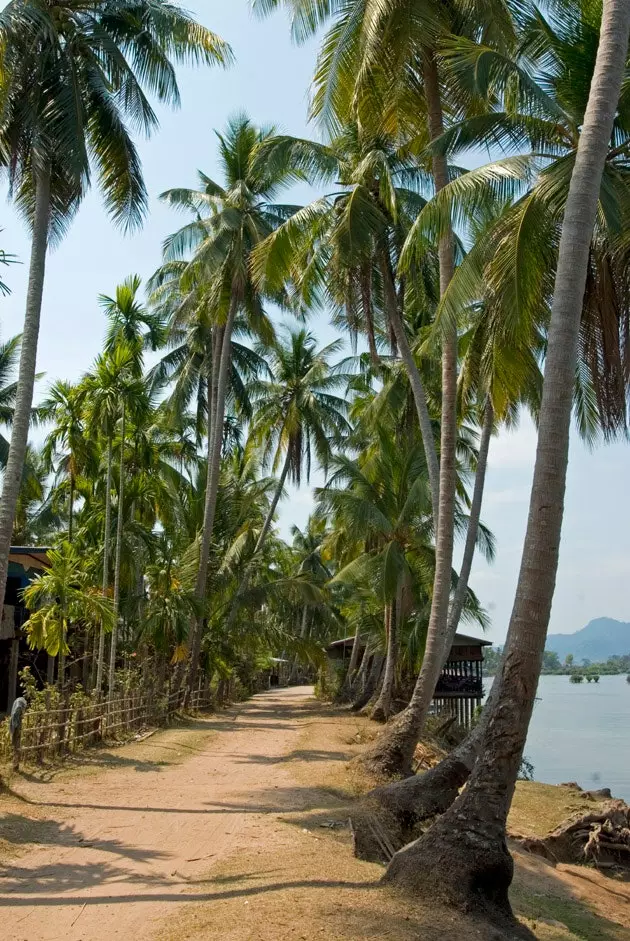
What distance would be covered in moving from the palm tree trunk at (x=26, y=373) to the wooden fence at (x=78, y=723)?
2.22 m

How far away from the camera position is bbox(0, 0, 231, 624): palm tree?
1051cm

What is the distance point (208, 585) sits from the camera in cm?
2639

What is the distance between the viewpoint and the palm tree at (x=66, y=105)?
10508 mm

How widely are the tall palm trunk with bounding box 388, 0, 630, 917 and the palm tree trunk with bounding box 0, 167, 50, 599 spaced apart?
20.2 feet

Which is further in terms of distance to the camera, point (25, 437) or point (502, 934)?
point (25, 437)

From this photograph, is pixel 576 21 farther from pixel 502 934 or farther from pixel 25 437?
pixel 502 934

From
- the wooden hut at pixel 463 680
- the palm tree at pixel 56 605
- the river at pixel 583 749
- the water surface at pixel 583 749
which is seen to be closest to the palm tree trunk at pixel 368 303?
the palm tree at pixel 56 605


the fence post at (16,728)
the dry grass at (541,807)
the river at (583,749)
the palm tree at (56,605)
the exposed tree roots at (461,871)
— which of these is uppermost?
the palm tree at (56,605)

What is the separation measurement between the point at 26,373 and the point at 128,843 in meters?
5.69

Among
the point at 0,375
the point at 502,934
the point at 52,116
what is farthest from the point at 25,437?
the point at 0,375

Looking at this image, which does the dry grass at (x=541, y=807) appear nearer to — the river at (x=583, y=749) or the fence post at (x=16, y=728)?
the river at (x=583, y=749)

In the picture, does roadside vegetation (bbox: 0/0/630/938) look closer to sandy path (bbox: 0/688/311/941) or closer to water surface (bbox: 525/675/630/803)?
sandy path (bbox: 0/688/311/941)

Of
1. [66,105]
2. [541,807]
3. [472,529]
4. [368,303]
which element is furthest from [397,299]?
[541,807]

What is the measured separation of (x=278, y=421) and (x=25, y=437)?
20427mm
